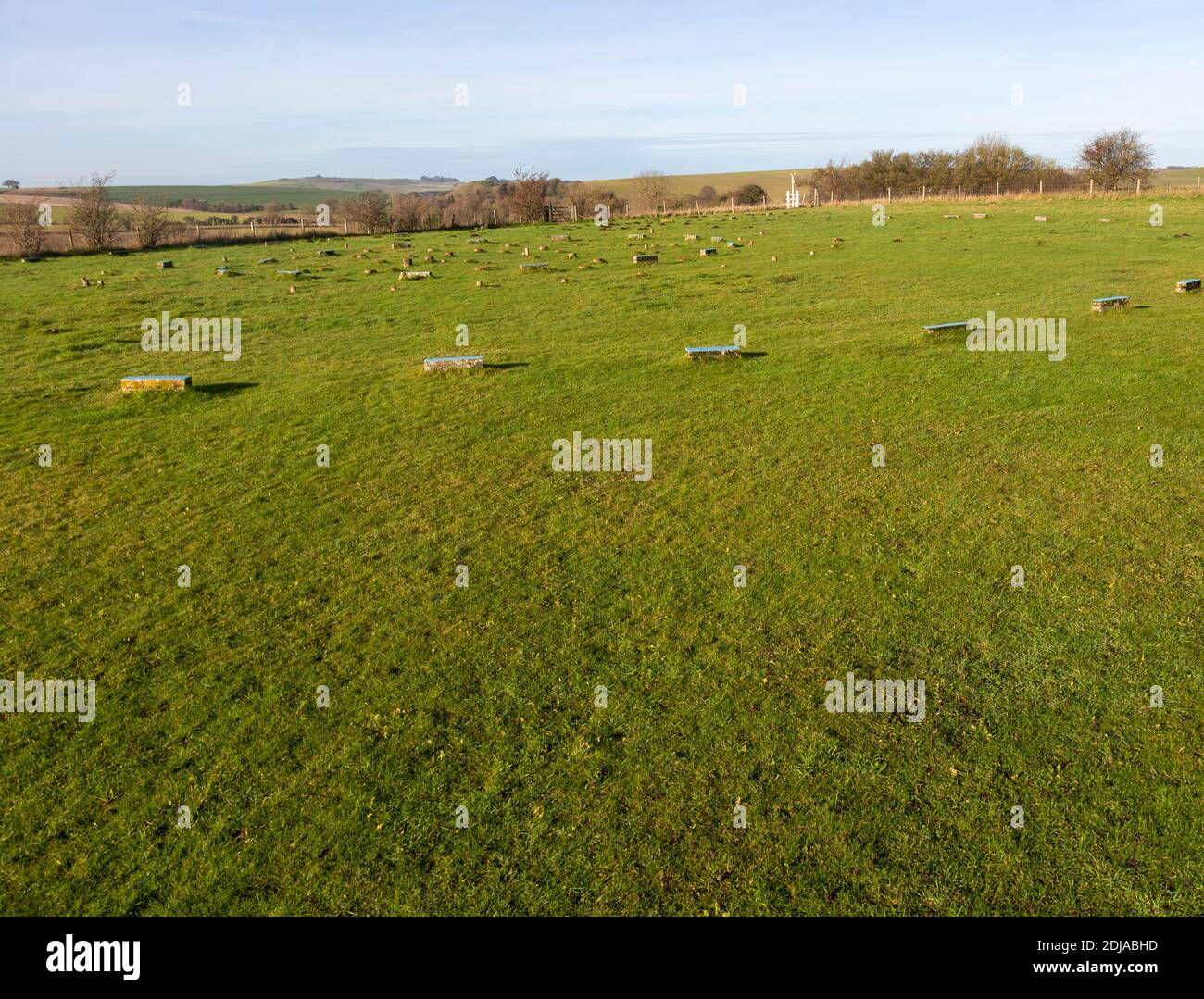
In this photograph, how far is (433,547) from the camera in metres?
11.0

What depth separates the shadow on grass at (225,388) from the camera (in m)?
19.0

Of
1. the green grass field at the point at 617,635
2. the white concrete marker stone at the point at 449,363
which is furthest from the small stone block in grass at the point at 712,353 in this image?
the white concrete marker stone at the point at 449,363

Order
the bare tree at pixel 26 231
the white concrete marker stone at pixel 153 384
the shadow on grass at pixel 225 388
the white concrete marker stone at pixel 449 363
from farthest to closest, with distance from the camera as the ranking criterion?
the bare tree at pixel 26 231 < the white concrete marker stone at pixel 449 363 < the shadow on grass at pixel 225 388 < the white concrete marker stone at pixel 153 384

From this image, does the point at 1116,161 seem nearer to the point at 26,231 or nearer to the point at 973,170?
the point at 973,170

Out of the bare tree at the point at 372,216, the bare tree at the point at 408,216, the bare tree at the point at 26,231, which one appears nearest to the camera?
the bare tree at the point at 26,231

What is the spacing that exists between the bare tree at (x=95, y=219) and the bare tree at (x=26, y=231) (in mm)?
2371

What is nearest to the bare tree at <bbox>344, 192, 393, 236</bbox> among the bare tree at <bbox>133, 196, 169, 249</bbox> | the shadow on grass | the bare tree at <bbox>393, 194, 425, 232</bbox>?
the bare tree at <bbox>393, 194, 425, 232</bbox>

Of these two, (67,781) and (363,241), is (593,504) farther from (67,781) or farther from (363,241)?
(363,241)

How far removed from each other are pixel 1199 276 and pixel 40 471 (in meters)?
36.2

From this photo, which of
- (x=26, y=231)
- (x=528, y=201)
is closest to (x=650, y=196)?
(x=528, y=201)

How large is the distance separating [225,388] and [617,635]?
15128 mm

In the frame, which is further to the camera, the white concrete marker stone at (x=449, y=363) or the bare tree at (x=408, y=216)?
the bare tree at (x=408, y=216)

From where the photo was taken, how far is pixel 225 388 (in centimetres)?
1942

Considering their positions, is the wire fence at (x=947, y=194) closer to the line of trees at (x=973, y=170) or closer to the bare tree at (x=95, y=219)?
the line of trees at (x=973, y=170)
